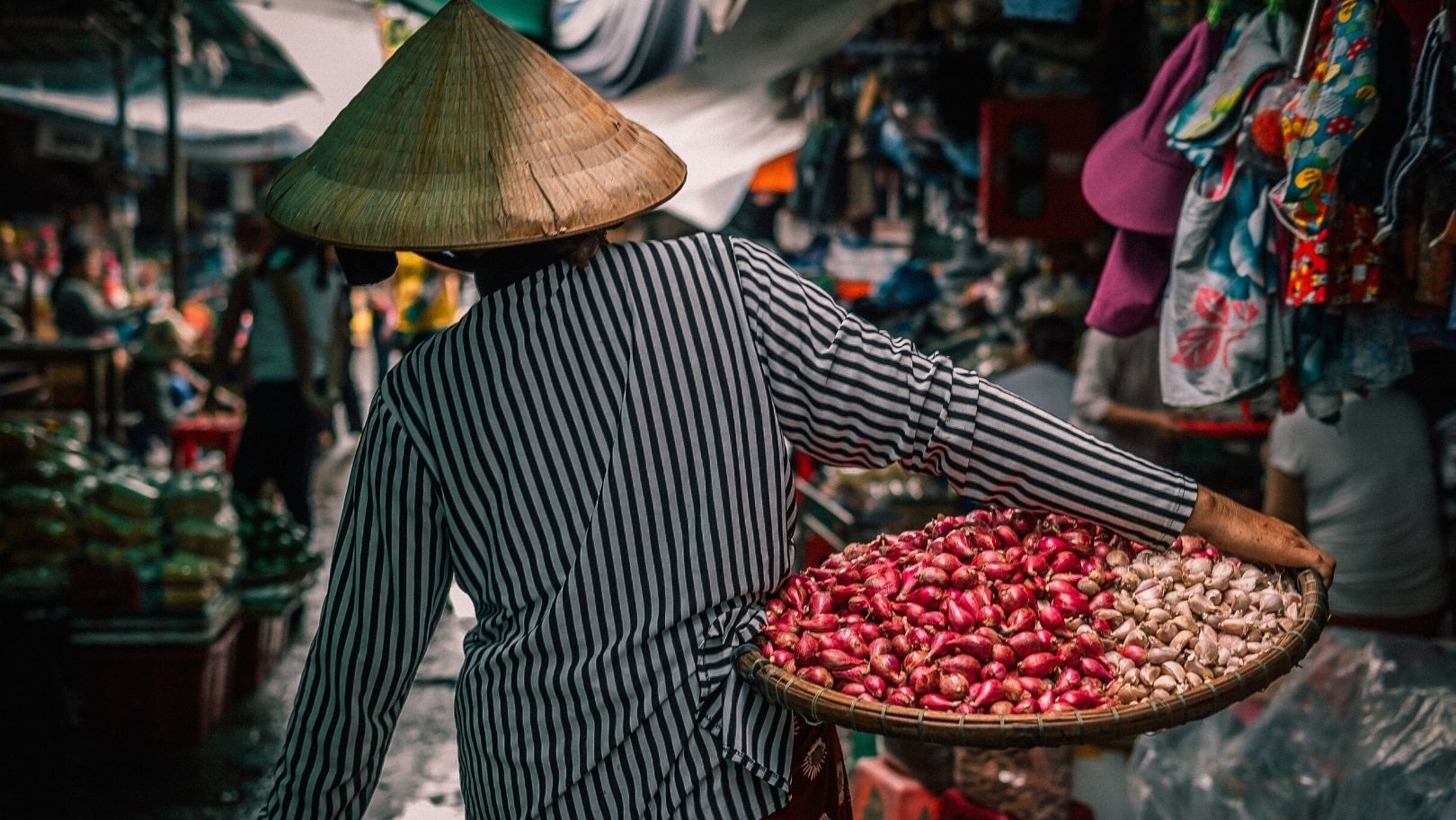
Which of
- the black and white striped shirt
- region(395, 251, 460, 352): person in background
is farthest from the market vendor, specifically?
region(395, 251, 460, 352): person in background

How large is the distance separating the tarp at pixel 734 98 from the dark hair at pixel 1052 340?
1451 millimetres

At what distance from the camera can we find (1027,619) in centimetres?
191

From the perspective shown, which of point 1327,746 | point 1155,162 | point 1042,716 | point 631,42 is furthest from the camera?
point 631,42

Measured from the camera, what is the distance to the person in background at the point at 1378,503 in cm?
376

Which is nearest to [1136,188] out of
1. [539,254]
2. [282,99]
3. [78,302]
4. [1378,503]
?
[1378,503]

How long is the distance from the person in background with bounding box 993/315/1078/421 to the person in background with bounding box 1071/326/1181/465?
8 centimetres

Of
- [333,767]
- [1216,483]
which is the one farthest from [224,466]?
[333,767]

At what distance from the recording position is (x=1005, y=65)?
5691mm

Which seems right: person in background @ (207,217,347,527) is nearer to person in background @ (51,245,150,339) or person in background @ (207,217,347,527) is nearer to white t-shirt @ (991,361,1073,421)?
white t-shirt @ (991,361,1073,421)

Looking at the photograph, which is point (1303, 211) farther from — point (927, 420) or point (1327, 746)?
point (1327, 746)

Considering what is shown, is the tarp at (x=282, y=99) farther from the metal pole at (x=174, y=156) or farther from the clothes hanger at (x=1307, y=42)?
the clothes hanger at (x=1307, y=42)

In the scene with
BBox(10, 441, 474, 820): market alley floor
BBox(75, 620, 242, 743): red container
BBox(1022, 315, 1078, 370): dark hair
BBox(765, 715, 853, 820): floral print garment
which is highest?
BBox(1022, 315, 1078, 370): dark hair

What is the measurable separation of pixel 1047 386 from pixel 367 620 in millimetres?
3779

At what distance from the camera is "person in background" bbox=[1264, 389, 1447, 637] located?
148 inches
